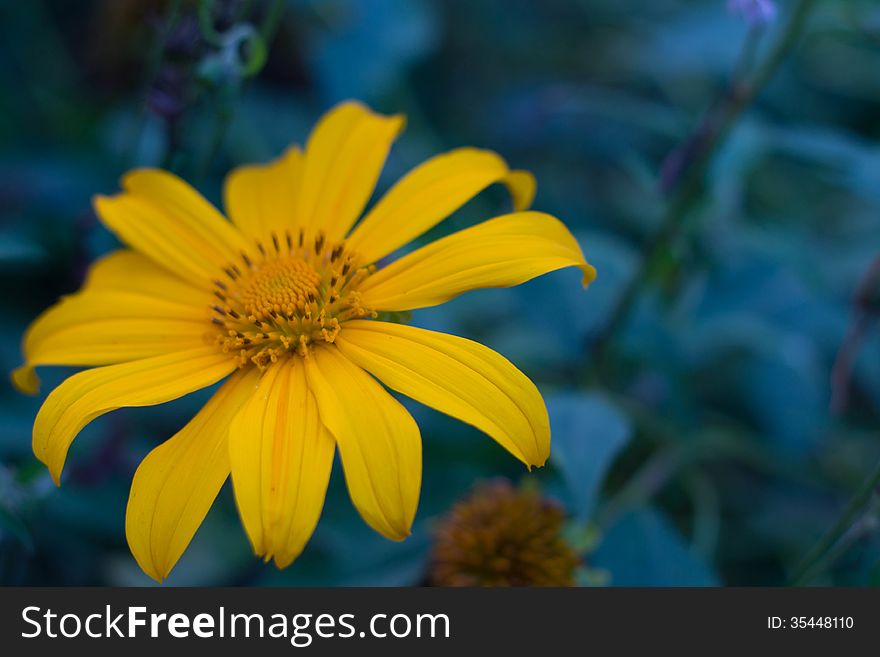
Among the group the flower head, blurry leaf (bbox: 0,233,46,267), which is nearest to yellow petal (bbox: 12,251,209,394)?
blurry leaf (bbox: 0,233,46,267)

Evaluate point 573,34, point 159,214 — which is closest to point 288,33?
point 573,34

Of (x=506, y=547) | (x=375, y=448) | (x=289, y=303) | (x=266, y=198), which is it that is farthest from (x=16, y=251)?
(x=506, y=547)

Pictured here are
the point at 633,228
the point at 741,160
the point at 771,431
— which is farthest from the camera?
the point at 633,228

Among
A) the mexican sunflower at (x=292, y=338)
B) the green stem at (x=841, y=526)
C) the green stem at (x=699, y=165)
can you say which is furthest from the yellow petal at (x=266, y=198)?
the green stem at (x=841, y=526)

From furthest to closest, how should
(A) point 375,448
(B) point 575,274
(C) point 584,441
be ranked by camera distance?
(B) point 575,274 < (C) point 584,441 < (A) point 375,448

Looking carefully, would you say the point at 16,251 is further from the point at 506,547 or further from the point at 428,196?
the point at 506,547

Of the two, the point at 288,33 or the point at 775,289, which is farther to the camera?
the point at 288,33

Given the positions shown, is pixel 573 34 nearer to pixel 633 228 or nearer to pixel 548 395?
pixel 633 228
